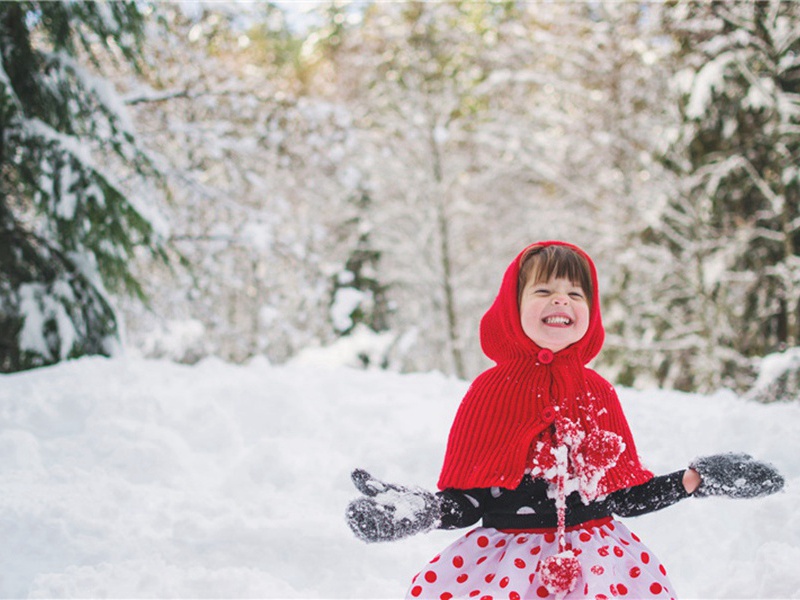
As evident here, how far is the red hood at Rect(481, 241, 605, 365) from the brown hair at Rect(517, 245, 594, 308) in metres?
0.01

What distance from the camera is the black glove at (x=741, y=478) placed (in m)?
A: 1.73

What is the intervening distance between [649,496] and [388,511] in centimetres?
73

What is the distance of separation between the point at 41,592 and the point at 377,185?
10927 millimetres

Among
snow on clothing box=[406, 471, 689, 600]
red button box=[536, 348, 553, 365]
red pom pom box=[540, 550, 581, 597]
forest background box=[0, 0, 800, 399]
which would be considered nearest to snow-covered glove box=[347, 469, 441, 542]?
snow on clothing box=[406, 471, 689, 600]

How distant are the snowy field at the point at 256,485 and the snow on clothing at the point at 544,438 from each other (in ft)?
2.82

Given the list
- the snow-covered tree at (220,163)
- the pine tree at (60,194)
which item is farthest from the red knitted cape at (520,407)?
the snow-covered tree at (220,163)

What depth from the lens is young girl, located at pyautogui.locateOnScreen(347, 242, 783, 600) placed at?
66.0 inches

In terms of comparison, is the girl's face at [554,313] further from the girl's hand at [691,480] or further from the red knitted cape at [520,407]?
the girl's hand at [691,480]

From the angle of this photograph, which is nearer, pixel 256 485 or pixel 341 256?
pixel 256 485

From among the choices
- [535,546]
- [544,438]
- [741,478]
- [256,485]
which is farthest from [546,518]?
[256,485]

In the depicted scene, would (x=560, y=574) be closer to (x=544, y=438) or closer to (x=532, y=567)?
(x=532, y=567)

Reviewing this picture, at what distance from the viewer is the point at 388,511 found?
1.61 meters

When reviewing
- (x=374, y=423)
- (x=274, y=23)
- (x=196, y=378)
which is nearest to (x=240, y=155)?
(x=274, y=23)

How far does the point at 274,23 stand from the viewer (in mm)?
9125
